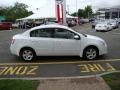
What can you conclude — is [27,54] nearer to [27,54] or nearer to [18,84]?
[27,54]

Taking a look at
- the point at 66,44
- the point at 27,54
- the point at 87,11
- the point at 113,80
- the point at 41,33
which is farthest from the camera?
the point at 87,11

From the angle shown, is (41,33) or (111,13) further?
(111,13)

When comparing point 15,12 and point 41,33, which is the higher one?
point 41,33

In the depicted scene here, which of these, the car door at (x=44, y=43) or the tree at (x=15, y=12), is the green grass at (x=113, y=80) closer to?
the car door at (x=44, y=43)

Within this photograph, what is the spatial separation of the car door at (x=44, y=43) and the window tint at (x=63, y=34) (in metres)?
0.27

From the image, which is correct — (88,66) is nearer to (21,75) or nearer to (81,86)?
(21,75)

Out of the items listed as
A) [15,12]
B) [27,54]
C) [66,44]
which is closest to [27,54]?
[27,54]

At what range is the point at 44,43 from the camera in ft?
45.4

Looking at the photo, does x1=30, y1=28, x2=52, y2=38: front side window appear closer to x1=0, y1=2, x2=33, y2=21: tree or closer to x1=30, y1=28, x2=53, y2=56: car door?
x1=30, y1=28, x2=53, y2=56: car door

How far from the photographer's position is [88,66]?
488 inches

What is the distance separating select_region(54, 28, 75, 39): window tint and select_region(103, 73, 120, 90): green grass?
3941mm

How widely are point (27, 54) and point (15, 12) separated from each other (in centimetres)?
9976

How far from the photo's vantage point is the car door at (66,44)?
13805 millimetres

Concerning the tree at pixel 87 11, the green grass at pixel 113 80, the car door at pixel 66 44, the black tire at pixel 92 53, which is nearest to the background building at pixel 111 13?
the tree at pixel 87 11
